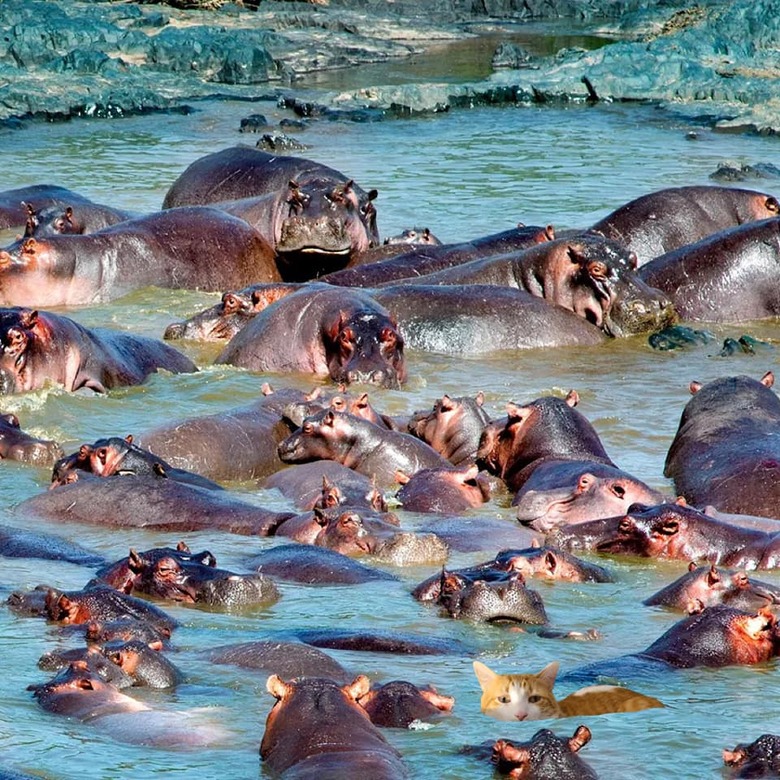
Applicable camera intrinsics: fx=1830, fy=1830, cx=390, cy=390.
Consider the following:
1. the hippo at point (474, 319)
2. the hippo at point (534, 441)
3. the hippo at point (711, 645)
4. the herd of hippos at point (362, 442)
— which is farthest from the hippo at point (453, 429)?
the hippo at point (711, 645)

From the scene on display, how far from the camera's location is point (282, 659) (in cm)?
518

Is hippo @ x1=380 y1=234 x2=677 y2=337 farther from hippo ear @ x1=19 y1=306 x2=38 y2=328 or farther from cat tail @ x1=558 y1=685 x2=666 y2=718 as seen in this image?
cat tail @ x1=558 y1=685 x2=666 y2=718

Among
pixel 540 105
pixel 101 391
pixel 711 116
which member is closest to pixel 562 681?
pixel 101 391

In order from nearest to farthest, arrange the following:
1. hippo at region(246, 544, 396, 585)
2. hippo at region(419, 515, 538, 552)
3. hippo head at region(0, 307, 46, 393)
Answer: hippo at region(246, 544, 396, 585), hippo at region(419, 515, 538, 552), hippo head at region(0, 307, 46, 393)

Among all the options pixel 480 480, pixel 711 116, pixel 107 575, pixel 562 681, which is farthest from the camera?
pixel 711 116

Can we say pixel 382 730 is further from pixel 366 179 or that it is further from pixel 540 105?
pixel 540 105

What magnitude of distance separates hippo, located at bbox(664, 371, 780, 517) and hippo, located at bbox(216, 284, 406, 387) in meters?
1.96

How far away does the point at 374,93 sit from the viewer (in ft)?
86.9

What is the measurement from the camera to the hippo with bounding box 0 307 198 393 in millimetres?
9492

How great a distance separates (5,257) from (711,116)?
15.3 meters

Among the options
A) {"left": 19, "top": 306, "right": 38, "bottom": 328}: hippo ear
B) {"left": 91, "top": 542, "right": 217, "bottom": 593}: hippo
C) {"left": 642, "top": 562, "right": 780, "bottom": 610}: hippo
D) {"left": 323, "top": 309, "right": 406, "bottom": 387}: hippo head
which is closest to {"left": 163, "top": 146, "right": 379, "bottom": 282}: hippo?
{"left": 323, "top": 309, "right": 406, "bottom": 387}: hippo head

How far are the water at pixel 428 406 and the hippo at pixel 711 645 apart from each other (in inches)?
2.7

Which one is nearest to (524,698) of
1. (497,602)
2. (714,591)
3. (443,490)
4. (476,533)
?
(497,602)

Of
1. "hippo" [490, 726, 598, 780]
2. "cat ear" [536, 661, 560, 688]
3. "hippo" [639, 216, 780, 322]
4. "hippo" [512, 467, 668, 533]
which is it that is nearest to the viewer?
"hippo" [490, 726, 598, 780]
